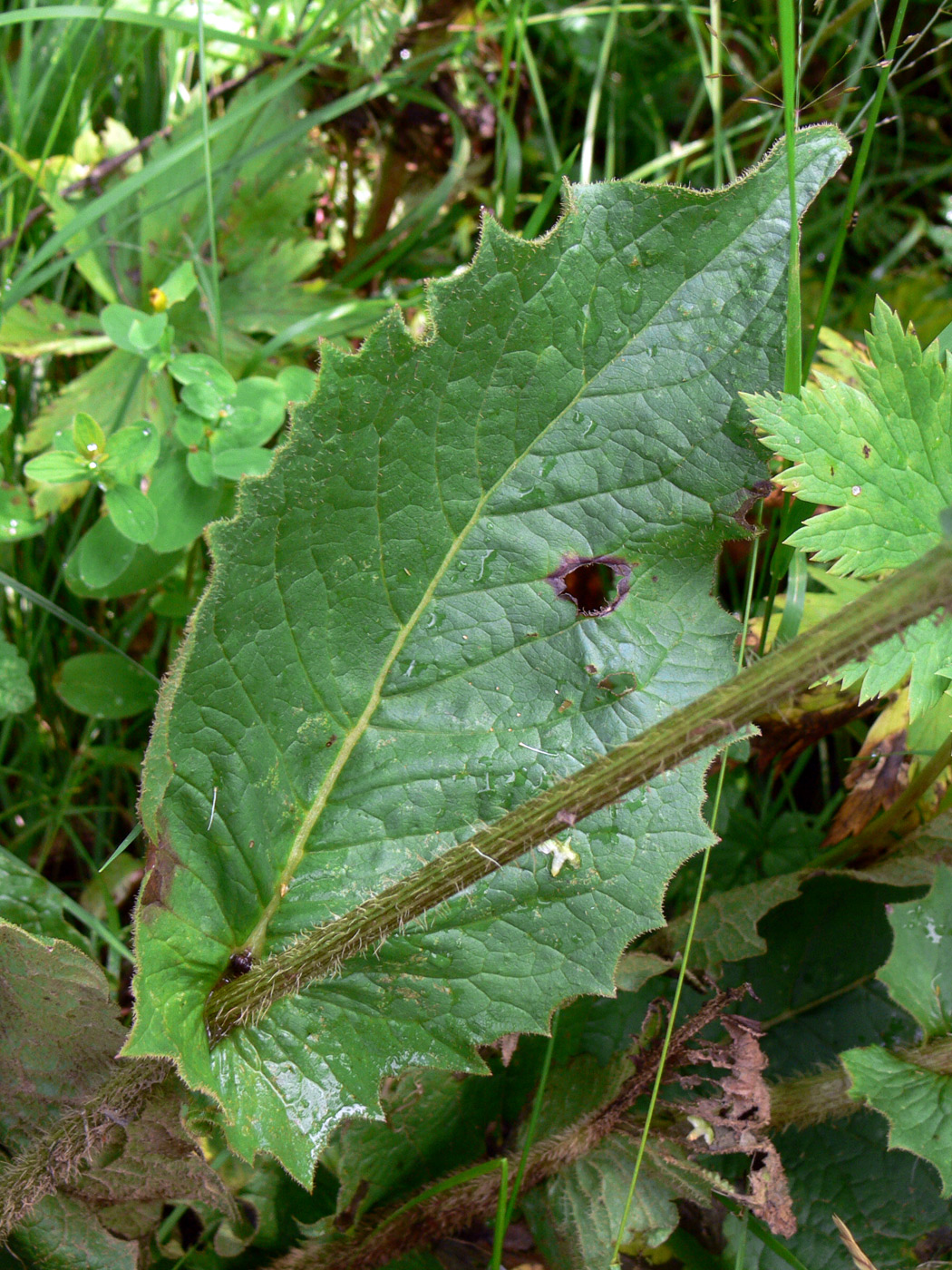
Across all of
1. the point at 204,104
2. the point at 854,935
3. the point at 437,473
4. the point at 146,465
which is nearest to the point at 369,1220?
the point at 854,935

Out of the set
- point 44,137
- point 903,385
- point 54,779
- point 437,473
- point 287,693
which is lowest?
point 54,779

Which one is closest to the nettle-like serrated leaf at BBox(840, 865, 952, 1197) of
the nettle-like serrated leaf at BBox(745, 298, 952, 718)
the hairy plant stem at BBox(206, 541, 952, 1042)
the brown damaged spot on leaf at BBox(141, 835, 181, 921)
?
the nettle-like serrated leaf at BBox(745, 298, 952, 718)

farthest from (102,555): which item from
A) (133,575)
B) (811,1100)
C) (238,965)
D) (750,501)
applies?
(811,1100)

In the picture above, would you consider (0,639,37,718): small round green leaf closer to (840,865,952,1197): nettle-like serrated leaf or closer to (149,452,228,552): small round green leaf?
(149,452,228,552): small round green leaf

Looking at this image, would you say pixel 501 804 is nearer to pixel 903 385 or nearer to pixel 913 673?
pixel 913 673

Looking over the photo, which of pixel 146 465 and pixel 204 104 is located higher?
pixel 204 104

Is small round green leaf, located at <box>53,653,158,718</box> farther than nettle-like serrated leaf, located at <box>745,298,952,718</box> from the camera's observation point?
Yes

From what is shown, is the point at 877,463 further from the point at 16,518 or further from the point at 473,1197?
the point at 16,518
